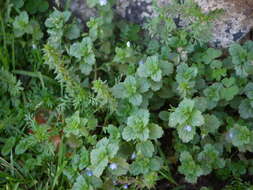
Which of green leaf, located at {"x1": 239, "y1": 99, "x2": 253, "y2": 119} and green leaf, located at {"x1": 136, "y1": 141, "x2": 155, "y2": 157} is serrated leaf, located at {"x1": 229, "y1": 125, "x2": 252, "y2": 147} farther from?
green leaf, located at {"x1": 136, "y1": 141, "x2": 155, "y2": 157}

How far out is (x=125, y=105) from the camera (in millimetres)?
2998

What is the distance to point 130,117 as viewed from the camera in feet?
9.12

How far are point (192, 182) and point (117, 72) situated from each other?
0.92m

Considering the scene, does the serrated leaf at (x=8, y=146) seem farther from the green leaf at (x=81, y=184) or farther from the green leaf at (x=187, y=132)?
the green leaf at (x=187, y=132)

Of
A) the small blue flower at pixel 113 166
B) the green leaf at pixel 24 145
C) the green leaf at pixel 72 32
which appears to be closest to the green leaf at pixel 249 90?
the small blue flower at pixel 113 166

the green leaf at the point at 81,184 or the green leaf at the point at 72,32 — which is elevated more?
the green leaf at the point at 72,32

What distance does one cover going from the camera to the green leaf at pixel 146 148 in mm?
2781

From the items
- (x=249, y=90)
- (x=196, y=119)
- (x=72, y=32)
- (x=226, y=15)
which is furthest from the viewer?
(x=72, y=32)

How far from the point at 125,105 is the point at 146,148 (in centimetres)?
33

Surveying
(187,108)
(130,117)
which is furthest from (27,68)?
(187,108)

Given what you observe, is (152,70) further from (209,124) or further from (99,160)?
(99,160)

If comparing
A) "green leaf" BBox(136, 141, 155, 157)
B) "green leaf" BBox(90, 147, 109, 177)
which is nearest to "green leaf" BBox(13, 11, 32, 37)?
"green leaf" BBox(90, 147, 109, 177)

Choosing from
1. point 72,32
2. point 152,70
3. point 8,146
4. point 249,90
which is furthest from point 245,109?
point 8,146

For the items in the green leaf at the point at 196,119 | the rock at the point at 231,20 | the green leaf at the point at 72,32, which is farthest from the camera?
the green leaf at the point at 72,32
